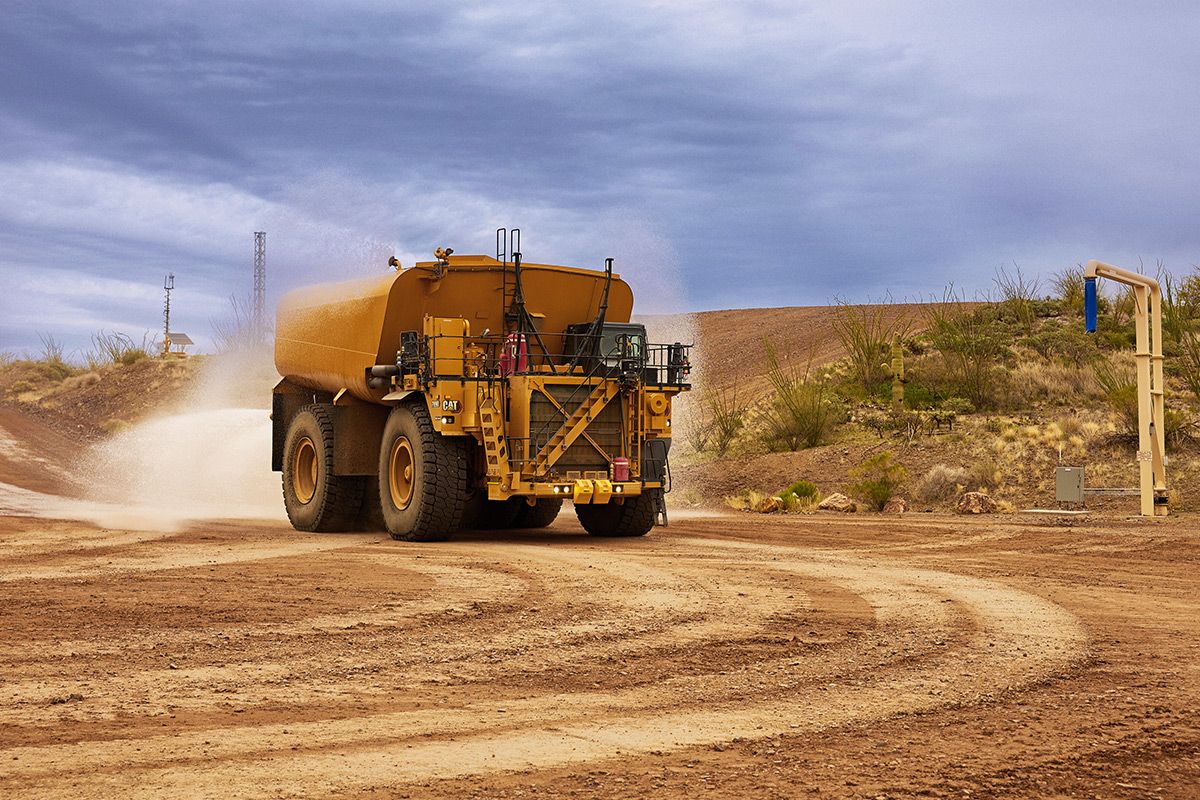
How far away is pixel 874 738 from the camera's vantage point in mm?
6887

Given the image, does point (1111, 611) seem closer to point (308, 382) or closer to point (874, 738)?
point (874, 738)

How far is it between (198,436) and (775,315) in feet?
132

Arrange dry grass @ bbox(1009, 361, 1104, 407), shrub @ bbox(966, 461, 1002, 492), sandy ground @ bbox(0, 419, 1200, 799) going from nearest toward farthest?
sandy ground @ bbox(0, 419, 1200, 799) → shrub @ bbox(966, 461, 1002, 492) → dry grass @ bbox(1009, 361, 1104, 407)

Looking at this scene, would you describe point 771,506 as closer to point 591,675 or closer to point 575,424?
point 575,424

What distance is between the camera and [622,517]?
18.9 meters

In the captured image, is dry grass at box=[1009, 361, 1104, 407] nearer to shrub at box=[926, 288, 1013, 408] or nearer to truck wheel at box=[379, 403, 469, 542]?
shrub at box=[926, 288, 1013, 408]

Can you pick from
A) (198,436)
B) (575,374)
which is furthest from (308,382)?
(198,436)

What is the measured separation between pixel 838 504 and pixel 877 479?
1.94 metres

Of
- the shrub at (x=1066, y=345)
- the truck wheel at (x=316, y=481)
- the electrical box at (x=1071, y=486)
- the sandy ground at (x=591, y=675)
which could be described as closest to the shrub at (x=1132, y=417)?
the electrical box at (x=1071, y=486)

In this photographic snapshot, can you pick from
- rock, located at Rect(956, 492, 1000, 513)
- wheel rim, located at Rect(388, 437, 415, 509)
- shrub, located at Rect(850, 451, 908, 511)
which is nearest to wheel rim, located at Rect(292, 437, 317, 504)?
wheel rim, located at Rect(388, 437, 415, 509)

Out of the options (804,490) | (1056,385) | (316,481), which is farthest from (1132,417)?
(316,481)

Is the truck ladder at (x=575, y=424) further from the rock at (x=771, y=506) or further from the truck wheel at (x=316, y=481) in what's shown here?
the rock at (x=771, y=506)

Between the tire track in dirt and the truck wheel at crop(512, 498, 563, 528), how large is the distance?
816 cm

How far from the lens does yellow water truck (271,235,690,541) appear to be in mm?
17172
